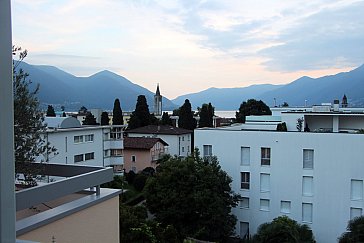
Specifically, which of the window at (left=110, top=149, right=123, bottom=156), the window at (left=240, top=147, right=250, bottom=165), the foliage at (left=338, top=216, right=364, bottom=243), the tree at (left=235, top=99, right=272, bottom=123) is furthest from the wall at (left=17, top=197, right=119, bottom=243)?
the tree at (left=235, top=99, right=272, bottom=123)

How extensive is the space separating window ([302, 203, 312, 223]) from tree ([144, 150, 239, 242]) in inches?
127

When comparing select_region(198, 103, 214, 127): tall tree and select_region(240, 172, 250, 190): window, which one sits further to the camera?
select_region(198, 103, 214, 127): tall tree

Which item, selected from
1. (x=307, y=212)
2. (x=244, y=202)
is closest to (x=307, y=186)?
(x=307, y=212)

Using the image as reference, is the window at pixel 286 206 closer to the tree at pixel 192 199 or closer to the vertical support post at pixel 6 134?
the tree at pixel 192 199

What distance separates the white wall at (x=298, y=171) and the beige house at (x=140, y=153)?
370 inches

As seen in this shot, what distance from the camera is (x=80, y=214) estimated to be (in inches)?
99.6

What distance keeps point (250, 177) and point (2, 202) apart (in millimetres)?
17686

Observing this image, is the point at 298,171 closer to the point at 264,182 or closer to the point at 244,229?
the point at 264,182

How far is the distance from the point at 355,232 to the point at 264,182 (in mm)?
4624

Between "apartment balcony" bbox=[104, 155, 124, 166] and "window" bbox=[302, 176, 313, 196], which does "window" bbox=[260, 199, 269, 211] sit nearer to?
"window" bbox=[302, 176, 313, 196]

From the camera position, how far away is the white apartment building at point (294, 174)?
16.2m

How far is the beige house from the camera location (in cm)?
2759

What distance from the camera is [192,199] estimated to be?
50.8 ft

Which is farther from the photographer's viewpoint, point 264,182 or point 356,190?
point 264,182
